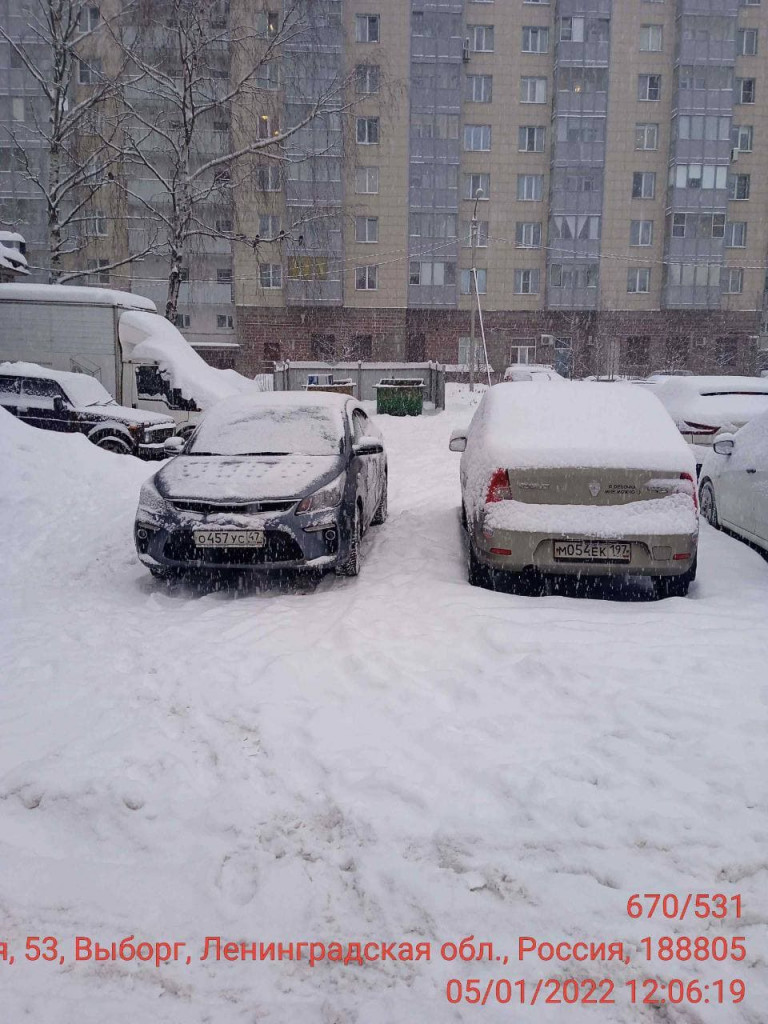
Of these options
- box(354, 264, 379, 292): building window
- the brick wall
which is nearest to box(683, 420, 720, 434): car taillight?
the brick wall

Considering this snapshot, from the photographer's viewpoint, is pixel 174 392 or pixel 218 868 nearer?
pixel 218 868

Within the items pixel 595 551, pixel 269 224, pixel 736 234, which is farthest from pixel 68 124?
pixel 736 234

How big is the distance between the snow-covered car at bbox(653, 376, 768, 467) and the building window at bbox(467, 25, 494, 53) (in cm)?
3655

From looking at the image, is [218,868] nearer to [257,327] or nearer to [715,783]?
[715,783]

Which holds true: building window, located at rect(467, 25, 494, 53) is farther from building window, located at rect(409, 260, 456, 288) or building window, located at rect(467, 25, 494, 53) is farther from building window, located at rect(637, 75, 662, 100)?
building window, located at rect(409, 260, 456, 288)

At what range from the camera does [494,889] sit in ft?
8.02

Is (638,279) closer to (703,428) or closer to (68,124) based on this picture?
(68,124)

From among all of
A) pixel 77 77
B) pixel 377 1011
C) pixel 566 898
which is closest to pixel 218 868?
pixel 377 1011

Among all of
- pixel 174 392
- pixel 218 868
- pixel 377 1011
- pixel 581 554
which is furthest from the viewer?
pixel 174 392

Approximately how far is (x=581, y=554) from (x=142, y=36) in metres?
23.3

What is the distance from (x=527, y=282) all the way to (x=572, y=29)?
13.2 m

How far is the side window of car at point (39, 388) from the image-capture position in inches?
499

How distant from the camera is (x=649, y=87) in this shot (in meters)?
40.0

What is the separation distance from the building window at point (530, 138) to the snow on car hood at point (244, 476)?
40262 millimetres
